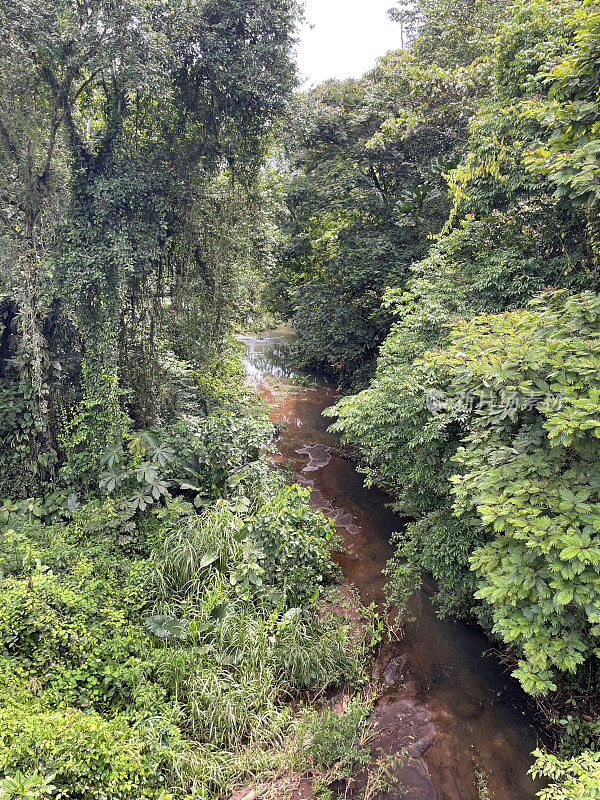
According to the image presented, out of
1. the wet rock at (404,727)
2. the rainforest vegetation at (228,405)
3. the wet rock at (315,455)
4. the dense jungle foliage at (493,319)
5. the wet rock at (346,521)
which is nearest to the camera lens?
the dense jungle foliage at (493,319)

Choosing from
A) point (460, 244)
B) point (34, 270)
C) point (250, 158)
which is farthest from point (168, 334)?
point (460, 244)

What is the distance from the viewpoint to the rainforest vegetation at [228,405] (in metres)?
2.91

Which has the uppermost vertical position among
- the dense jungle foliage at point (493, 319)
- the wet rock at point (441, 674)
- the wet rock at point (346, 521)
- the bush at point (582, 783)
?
the dense jungle foliage at point (493, 319)

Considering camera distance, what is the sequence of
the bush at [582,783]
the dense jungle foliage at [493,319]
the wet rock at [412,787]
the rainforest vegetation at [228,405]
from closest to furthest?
1. the bush at [582,783]
2. the dense jungle foliage at [493,319]
3. the rainforest vegetation at [228,405]
4. the wet rock at [412,787]

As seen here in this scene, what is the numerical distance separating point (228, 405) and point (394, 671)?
470cm

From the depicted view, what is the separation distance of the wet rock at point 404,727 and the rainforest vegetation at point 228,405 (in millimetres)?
431

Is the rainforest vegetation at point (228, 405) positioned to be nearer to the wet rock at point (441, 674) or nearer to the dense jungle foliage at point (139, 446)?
the dense jungle foliage at point (139, 446)

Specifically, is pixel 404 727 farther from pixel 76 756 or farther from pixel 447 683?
pixel 76 756

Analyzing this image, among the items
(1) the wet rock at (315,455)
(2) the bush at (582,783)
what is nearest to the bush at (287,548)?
(2) the bush at (582,783)

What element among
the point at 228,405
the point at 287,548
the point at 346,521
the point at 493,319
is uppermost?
the point at 493,319

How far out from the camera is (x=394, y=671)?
448cm

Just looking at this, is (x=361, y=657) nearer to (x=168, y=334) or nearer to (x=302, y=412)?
(x=168, y=334)

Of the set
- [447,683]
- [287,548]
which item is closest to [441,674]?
[447,683]

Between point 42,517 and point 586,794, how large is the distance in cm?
525
